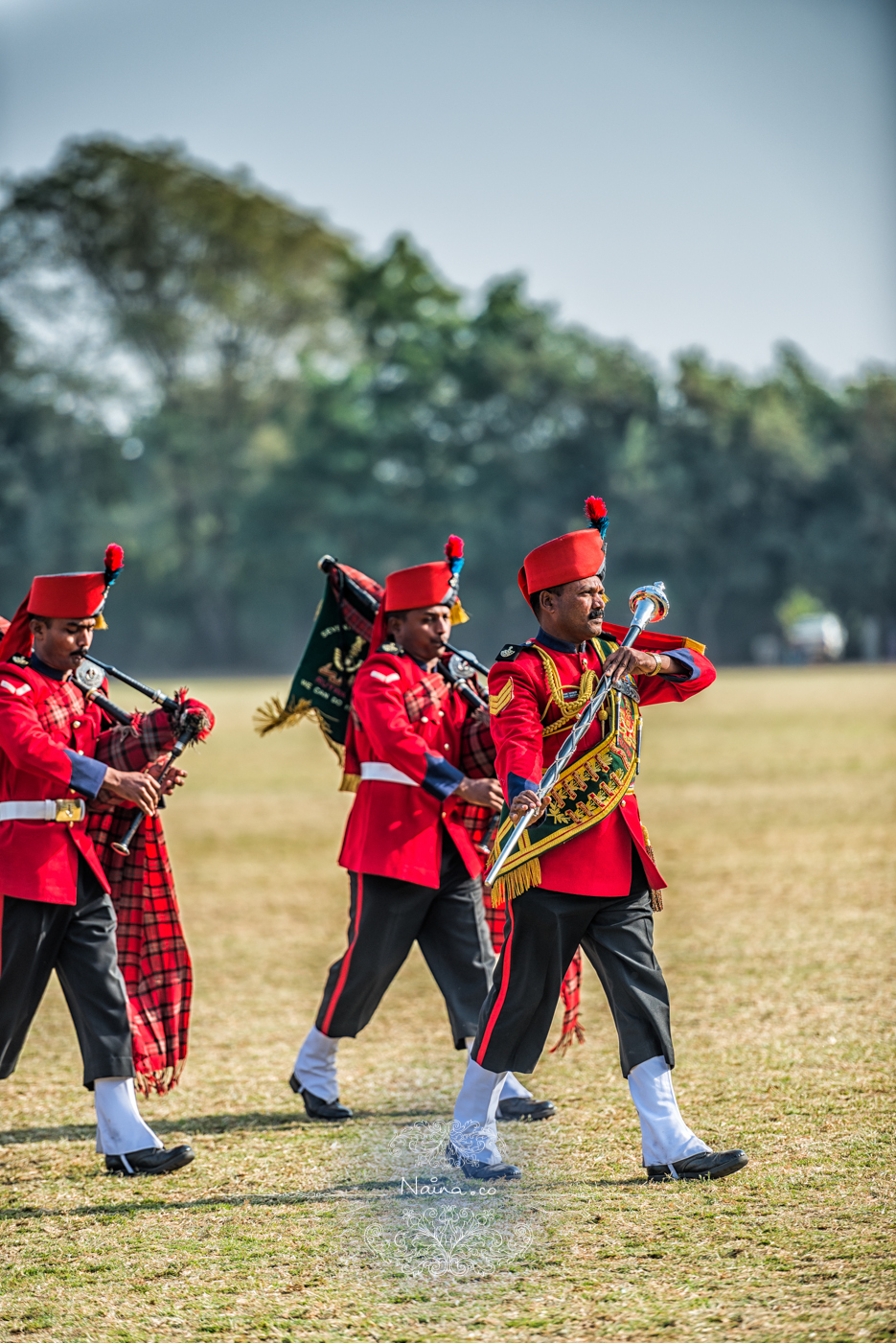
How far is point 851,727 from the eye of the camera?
19750mm

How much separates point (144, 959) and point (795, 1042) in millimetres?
2355

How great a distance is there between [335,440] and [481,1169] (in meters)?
44.9

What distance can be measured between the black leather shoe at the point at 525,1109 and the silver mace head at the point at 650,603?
163 centimetres

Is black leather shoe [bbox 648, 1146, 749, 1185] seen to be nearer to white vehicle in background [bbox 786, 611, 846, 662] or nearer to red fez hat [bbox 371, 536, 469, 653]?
red fez hat [bbox 371, 536, 469, 653]

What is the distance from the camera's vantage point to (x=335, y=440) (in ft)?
158

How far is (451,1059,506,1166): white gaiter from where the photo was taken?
4.26m

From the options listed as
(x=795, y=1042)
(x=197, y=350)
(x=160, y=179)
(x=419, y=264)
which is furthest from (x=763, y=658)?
(x=795, y=1042)

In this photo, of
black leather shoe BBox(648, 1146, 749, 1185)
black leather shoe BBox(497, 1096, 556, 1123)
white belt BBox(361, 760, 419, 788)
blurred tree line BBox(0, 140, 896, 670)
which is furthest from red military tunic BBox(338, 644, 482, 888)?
blurred tree line BBox(0, 140, 896, 670)

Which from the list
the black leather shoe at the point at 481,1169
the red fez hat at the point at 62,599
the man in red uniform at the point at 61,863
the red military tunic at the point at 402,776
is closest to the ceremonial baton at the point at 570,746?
the red military tunic at the point at 402,776

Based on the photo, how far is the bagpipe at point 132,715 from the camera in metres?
4.68

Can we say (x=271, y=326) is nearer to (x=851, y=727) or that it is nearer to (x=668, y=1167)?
(x=851, y=727)

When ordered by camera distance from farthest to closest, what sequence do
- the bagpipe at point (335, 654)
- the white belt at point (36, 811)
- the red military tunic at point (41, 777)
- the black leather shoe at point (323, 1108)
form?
the bagpipe at point (335, 654)
the black leather shoe at point (323, 1108)
the white belt at point (36, 811)
the red military tunic at point (41, 777)

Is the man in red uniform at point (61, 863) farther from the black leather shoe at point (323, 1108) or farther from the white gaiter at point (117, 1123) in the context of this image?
the black leather shoe at point (323, 1108)

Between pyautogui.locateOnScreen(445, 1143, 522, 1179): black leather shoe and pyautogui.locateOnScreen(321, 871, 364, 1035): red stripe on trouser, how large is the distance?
815 millimetres
